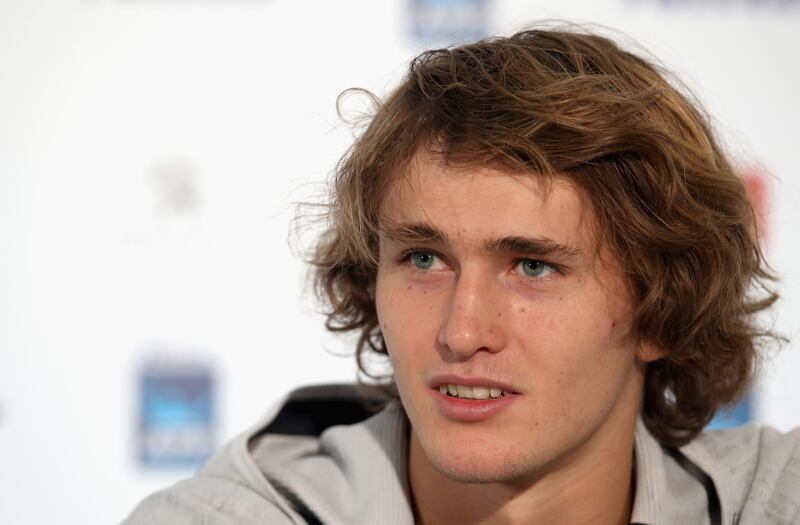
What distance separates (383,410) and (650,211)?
658 millimetres

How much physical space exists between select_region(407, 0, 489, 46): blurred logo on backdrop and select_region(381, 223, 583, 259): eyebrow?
5.27ft

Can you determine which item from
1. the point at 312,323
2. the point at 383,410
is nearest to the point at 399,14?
the point at 312,323

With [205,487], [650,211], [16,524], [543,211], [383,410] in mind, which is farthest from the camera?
[16,524]

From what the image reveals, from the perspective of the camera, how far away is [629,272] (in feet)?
5.84

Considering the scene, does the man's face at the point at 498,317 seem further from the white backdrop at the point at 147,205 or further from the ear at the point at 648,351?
the white backdrop at the point at 147,205

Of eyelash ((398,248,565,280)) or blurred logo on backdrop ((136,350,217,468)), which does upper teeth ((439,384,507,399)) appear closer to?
eyelash ((398,248,565,280))

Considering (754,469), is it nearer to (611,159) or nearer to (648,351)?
(648,351)

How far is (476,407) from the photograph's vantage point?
1663 millimetres

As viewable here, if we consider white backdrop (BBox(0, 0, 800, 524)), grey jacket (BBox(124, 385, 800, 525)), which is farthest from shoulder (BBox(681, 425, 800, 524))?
white backdrop (BBox(0, 0, 800, 524))

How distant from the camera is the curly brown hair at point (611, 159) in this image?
169cm

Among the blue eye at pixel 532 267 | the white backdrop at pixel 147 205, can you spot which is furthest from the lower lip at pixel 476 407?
the white backdrop at pixel 147 205

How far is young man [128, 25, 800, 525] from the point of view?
1667 mm

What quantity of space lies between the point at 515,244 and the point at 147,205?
1.73 m

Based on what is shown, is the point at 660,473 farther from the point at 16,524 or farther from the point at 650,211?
the point at 16,524
